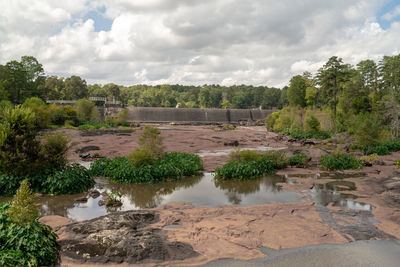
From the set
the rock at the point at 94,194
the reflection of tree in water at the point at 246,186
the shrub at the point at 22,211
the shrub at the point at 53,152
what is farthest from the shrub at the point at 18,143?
the reflection of tree in water at the point at 246,186

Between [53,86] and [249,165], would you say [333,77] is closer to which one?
[249,165]

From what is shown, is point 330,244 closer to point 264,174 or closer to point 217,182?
point 217,182

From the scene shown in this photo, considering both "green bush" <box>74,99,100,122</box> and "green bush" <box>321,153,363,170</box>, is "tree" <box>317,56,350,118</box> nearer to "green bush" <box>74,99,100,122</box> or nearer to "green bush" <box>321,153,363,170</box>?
"green bush" <box>321,153,363,170</box>

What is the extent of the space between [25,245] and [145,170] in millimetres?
7432

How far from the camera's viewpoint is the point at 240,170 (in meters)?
13.9

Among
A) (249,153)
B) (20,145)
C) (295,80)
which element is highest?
(295,80)

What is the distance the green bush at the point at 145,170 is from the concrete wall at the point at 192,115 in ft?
156

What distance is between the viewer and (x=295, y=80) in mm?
63406

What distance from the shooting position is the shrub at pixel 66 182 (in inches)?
426

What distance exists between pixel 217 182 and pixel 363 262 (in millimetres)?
7667

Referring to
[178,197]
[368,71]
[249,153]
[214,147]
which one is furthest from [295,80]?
[178,197]

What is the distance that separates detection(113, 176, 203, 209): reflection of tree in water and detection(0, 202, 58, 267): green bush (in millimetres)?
4053

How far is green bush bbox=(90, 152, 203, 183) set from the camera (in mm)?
12812

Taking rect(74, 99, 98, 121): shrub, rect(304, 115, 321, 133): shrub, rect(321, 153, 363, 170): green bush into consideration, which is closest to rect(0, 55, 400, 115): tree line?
rect(304, 115, 321, 133): shrub
